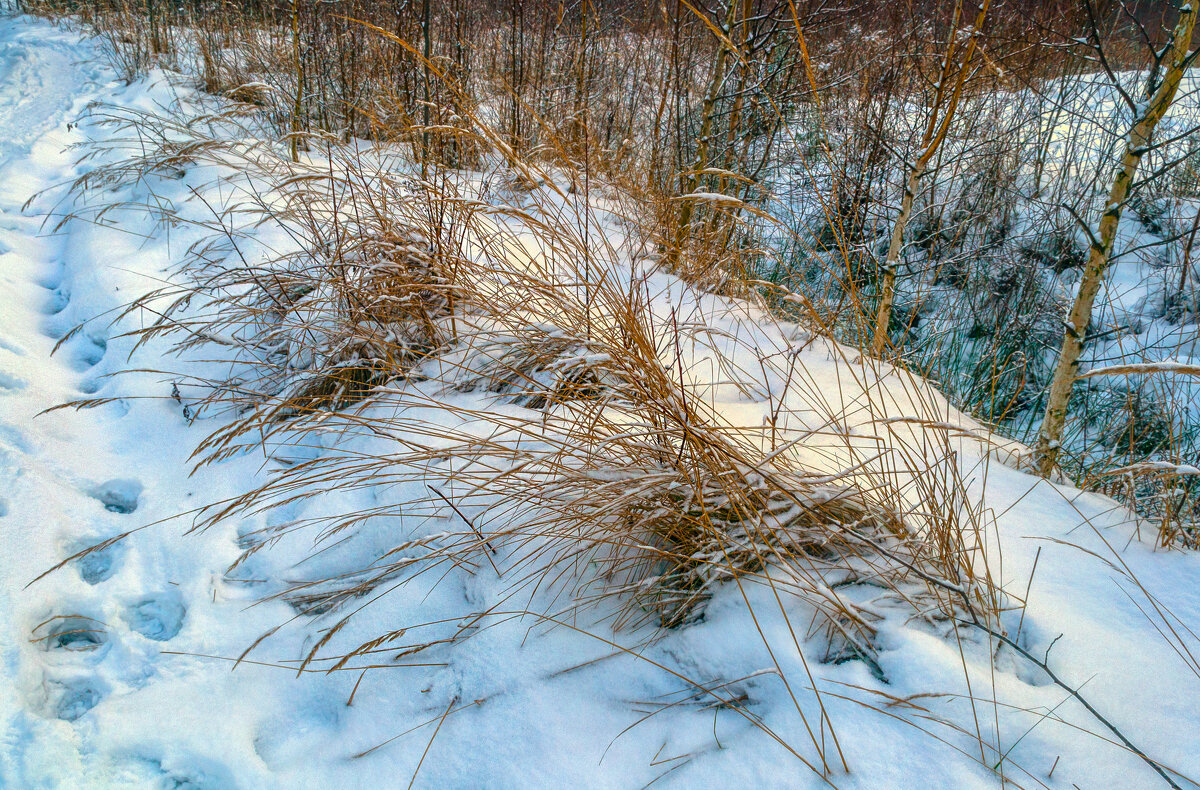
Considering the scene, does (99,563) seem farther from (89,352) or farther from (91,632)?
(89,352)

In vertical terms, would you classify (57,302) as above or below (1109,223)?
below

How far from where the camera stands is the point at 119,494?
1.78m

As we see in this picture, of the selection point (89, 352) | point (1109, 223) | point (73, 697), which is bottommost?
point (73, 697)

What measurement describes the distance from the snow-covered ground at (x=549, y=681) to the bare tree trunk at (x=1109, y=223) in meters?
0.63

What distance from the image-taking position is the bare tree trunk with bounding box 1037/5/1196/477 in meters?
1.75

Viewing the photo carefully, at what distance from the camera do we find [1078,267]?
4.33 m

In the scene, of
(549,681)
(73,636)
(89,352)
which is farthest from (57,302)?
(549,681)

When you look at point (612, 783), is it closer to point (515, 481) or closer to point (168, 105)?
point (515, 481)

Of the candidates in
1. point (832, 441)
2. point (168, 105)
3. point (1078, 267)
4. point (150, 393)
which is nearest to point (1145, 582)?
point (832, 441)

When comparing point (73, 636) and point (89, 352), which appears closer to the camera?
point (73, 636)

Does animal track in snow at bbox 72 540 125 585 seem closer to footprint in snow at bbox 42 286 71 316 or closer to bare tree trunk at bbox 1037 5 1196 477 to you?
footprint in snow at bbox 42 286 71 316

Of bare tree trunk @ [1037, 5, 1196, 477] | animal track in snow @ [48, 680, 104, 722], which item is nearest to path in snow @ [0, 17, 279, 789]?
animal track in snow @ [48, 680, 104, 722]

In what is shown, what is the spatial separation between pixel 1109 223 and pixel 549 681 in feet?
6.77

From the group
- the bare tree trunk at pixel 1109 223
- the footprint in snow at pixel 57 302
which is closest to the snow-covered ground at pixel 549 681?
the bare tree trunk at pixel 1109 223
